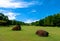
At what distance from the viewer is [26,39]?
20.5 metres

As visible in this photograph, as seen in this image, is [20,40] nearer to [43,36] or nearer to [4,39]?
[4,39]

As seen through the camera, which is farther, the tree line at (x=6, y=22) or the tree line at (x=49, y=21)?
the tree line at (x=49, y=21)

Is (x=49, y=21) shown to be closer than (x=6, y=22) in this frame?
A: No

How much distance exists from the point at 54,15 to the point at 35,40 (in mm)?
54167

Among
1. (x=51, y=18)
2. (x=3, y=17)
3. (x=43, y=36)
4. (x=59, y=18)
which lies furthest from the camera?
(x=51, y=18)

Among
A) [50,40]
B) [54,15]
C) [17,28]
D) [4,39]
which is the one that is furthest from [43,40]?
[54,15]

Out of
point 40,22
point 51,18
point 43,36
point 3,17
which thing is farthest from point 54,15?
point 43,36

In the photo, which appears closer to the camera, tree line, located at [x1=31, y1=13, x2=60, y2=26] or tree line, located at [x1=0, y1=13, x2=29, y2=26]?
tree line, located at [x1=0, y1=13, x2=29, y2=26]

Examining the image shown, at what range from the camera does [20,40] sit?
65.1 ft

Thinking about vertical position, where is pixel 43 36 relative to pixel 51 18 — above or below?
below

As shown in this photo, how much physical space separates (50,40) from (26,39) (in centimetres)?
264

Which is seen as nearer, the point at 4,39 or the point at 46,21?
the point at 4,39

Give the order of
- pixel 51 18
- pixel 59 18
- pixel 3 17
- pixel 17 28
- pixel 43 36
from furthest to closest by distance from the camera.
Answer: pixel 51 18
pixel 59 18
pixel 3 17
pixel 17 28
pixel 43 36

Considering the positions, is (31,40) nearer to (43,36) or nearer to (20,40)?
(20,40)
